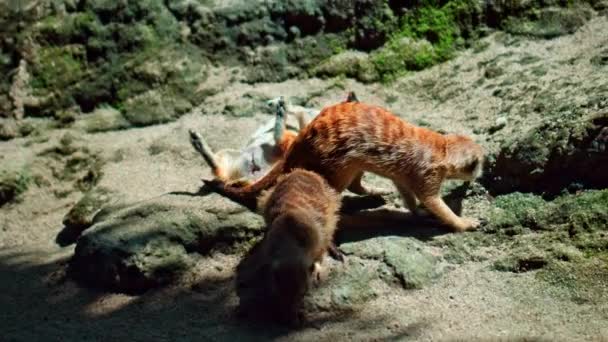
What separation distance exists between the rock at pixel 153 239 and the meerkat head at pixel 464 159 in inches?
49.4

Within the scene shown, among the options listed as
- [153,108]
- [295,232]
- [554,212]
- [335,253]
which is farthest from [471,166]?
[153,108]

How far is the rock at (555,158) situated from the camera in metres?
4.40

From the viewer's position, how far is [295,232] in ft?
13.2

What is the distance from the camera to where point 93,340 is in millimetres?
3777

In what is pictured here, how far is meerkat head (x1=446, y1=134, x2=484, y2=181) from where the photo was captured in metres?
4.72

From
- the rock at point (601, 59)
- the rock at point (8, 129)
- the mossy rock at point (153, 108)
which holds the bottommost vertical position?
the rock at point (8, 129)

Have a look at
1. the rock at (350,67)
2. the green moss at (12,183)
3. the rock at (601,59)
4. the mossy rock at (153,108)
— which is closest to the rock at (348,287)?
the rock at (601,59)

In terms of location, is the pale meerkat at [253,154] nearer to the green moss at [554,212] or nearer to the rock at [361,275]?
the rock at [361,275]

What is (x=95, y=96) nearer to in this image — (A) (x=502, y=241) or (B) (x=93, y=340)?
(B) (x=93, y=340)

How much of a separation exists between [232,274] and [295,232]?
632mm

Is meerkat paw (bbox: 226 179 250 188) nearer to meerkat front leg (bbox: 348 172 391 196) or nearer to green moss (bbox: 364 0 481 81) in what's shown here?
meerkat front leg (bbox: 348 172 391 196)

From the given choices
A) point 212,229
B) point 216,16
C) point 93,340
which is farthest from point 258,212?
point 216,16

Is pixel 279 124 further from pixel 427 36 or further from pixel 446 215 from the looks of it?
pixel 427 36

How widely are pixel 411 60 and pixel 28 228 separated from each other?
3.27 metres
